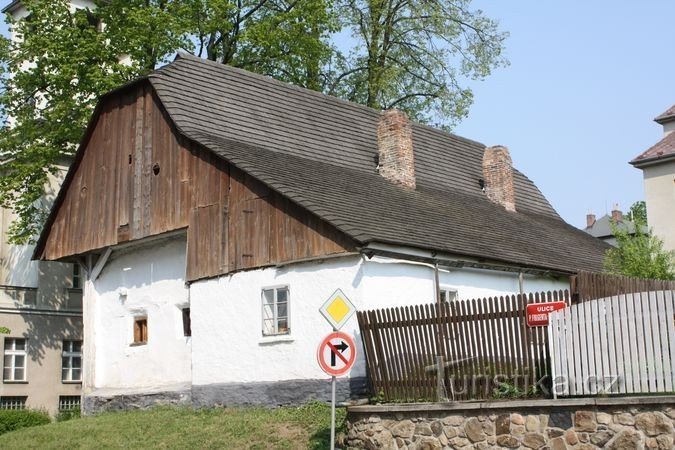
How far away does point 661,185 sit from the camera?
110 ft

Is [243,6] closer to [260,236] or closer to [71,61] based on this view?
[71,61]

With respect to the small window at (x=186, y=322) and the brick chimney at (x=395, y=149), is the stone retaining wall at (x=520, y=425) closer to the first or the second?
the small window at (x=186, y=322)

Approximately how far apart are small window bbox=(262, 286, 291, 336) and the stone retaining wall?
446 centimetres

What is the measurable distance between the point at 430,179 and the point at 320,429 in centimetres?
1287

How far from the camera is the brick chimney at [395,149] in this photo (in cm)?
2597

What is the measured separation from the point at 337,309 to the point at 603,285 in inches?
203

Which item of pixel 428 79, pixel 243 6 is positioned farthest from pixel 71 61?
pixel 428 79

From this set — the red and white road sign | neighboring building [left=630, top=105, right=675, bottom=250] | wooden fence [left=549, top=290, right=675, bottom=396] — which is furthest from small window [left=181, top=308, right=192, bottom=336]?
neighboring building [left=630, top=105, right=675, bottom=250]

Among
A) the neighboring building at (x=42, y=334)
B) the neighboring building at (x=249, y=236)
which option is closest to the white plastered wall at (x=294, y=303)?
the neighboring building at (x=249, y=236)

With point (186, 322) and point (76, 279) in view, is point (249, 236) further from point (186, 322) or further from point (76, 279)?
point (76, 279)

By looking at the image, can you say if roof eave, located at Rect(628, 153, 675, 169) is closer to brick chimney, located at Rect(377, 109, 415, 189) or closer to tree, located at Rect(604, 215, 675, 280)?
tree, located at Rect(604, 215, 675, 280)

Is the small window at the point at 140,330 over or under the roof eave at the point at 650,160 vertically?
under

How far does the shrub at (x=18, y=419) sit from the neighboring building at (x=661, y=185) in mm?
20247

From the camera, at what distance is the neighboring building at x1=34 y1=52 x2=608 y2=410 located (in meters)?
19.7
